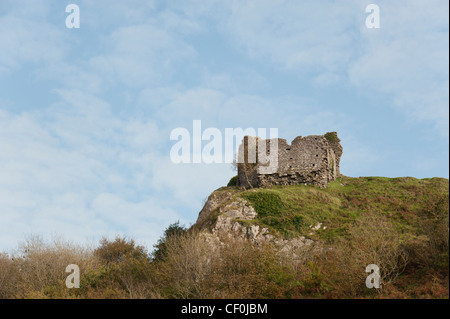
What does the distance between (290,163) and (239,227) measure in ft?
43.1

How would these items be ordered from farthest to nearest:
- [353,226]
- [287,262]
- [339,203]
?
1. [339,203]
2. [353,226]
3. [287,262]

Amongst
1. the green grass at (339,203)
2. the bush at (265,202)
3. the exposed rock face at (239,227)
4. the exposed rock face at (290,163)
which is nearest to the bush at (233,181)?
the exposed rock face at (290,163)

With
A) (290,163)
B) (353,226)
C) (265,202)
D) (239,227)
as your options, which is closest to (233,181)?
(290,163)

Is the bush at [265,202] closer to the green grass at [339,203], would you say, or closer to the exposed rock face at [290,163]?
the green grass at [339,203]

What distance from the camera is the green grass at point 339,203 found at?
36.2 meters

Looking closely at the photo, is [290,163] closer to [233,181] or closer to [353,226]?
[233,181]

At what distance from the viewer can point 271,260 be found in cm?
2711

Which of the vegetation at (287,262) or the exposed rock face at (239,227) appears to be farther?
the exposed rock face at (239,227)

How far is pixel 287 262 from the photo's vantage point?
28891 mm

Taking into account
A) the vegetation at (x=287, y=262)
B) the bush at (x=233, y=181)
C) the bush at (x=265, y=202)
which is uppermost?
the bush at (x=233, y=181)

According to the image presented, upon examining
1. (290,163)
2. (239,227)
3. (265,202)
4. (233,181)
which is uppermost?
(290,163)

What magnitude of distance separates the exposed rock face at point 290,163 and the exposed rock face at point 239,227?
22.6ft

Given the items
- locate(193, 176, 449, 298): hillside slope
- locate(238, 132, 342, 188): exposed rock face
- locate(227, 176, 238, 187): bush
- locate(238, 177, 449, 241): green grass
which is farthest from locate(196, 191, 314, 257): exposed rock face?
locate(227, 176, 238, 187): bush
